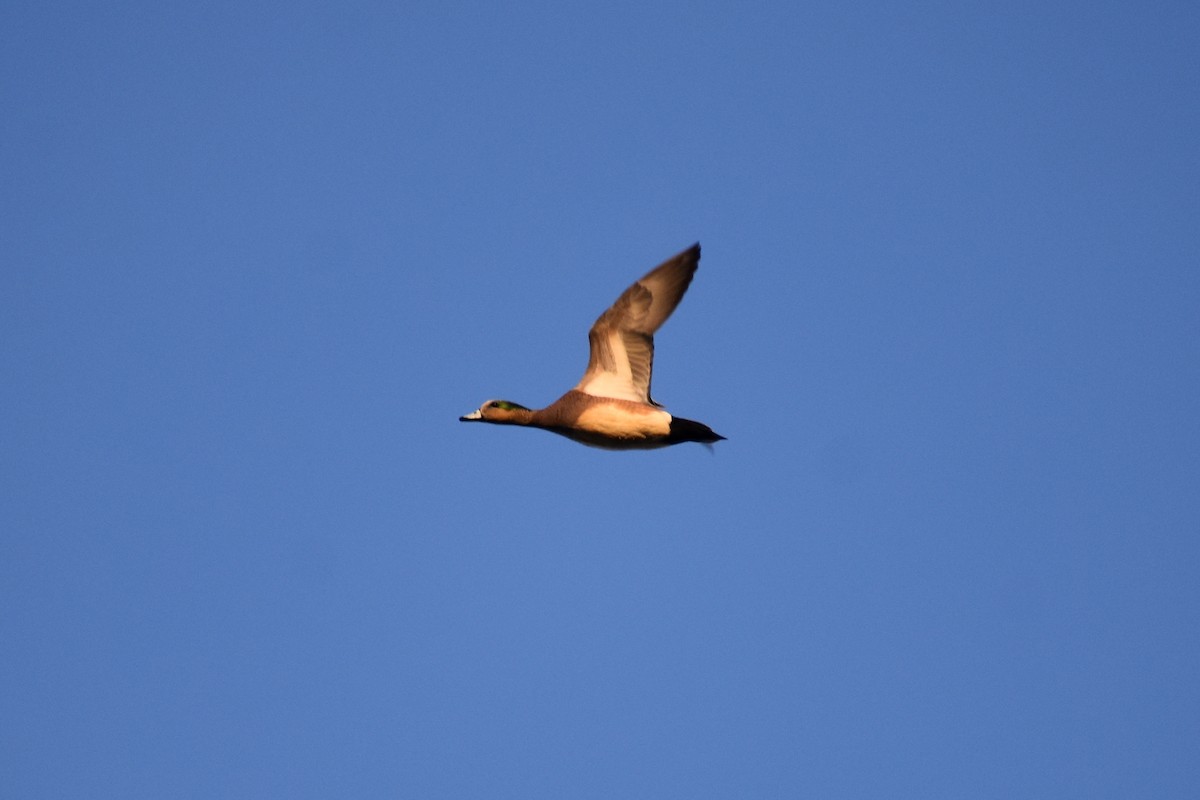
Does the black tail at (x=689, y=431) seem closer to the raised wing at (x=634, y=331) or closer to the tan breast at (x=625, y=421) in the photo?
the tan breast at (x=625, y=421)

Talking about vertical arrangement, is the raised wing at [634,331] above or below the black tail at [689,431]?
above

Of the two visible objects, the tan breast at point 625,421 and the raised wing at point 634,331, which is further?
the raised wing at point 634,331

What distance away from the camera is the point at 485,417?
51.6ft

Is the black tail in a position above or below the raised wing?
below

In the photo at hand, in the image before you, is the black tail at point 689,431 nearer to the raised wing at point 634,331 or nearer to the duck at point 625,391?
the duck at point 625,391

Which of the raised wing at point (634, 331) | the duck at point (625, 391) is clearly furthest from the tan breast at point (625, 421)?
the raised wing at point (634, 331)

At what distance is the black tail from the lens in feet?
48.6

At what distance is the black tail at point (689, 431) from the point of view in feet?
48.6

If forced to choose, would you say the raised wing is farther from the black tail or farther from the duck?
the black tail

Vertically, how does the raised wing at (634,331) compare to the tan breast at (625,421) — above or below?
above

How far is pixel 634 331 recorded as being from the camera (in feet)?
50.4

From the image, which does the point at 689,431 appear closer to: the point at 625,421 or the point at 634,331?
the point at 625,421

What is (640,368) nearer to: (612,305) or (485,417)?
(612,305)

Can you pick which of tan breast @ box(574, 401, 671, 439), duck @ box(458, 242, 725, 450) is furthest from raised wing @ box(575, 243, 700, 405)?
tan breast @ box(574, 401, 671, 439)
